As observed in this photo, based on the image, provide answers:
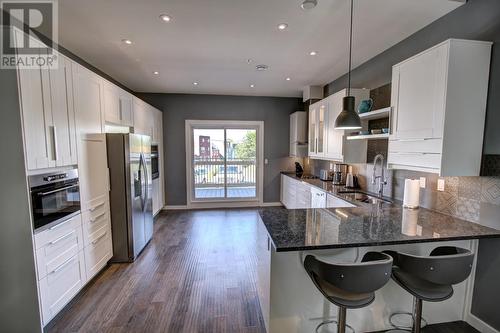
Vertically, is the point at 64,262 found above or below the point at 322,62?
below

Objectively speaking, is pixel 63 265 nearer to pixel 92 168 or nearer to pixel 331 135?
pixel 92 168

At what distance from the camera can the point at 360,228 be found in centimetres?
185

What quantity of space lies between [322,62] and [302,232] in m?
2.78

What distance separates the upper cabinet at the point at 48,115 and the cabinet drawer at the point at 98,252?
99cm

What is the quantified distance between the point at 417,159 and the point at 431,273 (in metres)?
1.07

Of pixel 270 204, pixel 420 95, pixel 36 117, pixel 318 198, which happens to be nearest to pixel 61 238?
pixel 36 117

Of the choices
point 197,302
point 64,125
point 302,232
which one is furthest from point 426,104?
point 64,125

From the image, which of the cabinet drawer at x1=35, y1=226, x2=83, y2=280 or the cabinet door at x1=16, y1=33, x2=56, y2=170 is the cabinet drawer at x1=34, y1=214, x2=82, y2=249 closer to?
the cabinet drawer at x1=35, y1=226, x2=83, y2=280

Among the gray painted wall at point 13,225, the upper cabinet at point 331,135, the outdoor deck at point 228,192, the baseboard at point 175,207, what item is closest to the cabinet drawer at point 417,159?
the upper cabinet at point 331,135

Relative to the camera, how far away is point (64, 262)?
215 centimetres

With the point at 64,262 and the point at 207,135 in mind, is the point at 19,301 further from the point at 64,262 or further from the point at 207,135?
the point at 207,135

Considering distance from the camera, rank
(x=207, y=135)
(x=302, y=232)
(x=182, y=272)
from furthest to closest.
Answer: (x=207, y=135) → (x=182, y=272) → (x=302, y=232)

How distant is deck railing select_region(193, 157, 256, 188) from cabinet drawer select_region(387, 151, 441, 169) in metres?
3.84

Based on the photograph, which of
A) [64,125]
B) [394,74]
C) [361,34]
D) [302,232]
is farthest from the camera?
[361,34]
